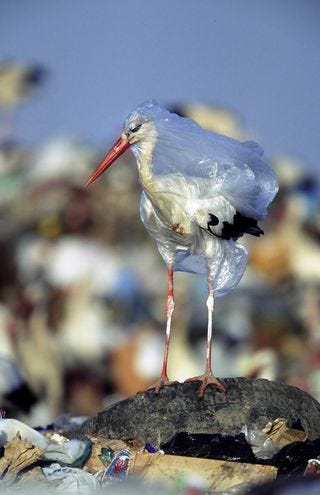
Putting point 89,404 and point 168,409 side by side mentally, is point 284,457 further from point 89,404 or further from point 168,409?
point 89,404

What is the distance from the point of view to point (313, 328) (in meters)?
15.0

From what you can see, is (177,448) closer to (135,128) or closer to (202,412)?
(202,412)

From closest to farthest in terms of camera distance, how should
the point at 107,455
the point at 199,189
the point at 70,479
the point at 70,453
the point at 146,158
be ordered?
the point at 70,479 → the point at 70,453 → the point at 107,455 → the point at 199,189 → the point at 146,158

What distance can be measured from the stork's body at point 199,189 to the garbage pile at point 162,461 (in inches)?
16.4

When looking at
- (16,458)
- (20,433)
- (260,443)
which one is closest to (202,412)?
(260,443)

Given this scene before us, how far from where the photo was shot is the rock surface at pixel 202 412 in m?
7.06

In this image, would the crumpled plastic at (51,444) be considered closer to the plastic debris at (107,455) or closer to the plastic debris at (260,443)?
the plastic debris at (107,455)

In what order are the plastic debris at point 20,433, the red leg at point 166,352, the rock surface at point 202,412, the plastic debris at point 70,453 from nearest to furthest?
the plastic debris at point 70,453 < the plastic debris at point 20,433 < the rock surface at point 202,412 < the red leg at point 166,352

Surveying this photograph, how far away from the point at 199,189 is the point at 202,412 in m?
1.09

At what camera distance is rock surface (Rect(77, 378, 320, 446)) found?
7062 millimetres

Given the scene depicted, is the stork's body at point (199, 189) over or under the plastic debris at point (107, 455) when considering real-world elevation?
over

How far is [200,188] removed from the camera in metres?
7.36

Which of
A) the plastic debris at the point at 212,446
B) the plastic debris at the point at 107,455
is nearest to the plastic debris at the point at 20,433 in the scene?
the plastic debris at the point at 107,455

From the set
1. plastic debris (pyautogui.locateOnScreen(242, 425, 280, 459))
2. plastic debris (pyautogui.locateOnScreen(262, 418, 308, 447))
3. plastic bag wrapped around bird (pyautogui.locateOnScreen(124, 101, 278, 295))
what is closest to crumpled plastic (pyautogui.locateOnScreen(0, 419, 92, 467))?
plastic debris (pyautogui.locateOnScreen(242, 425, 280, 459))
